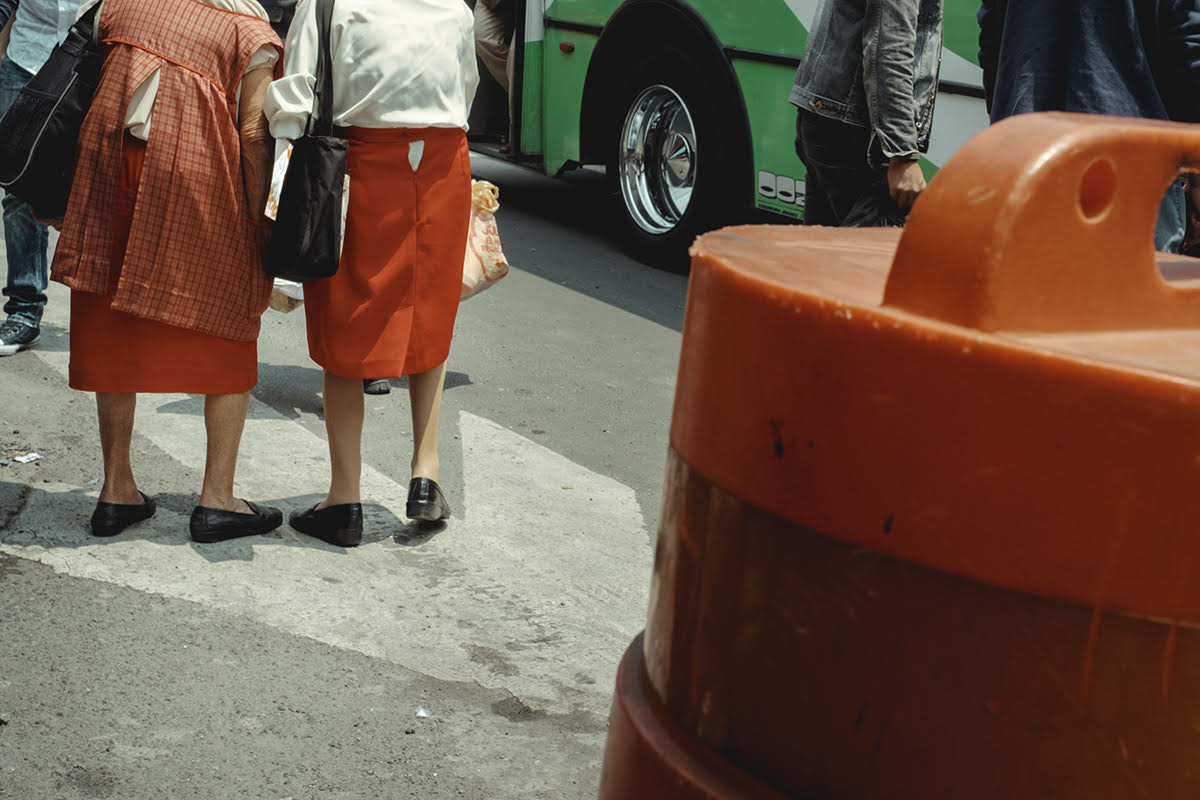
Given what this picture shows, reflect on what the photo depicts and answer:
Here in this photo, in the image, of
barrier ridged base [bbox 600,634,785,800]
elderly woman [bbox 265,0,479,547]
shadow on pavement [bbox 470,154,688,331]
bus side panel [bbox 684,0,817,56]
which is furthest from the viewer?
shadow on pavement [bbox 470,154,688,331]

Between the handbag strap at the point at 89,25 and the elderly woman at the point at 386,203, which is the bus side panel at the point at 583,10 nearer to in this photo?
the elderly woman at the point at 386,203

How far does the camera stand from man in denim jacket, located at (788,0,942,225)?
3893 millimetres

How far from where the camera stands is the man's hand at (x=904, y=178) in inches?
155

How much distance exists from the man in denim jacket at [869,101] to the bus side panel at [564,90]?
412 centimetres

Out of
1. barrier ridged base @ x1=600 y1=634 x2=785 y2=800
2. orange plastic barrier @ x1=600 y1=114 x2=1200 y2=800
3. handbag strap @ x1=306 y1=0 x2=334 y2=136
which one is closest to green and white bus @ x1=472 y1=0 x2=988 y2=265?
handbag strap @ x1=306 y1=0 x2=334 y2=136

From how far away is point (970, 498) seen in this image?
112 cm

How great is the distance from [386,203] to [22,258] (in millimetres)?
2336

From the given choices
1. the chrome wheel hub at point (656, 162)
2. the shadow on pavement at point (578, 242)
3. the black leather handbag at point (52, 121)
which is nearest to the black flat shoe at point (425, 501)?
the black leather handbag at point (52, 121)

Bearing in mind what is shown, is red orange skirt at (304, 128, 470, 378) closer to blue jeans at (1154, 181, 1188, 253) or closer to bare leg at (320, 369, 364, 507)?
bare leg at (320, 369, 364, 507)

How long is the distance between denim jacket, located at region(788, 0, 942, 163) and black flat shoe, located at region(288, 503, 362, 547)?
5.69 ft

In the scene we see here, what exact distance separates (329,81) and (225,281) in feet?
1.92

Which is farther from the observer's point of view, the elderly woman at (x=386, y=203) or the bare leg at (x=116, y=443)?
the bare leg at (x=116, y=443)

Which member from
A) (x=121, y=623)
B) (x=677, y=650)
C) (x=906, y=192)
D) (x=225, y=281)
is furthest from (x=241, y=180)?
(x=677, y=650)

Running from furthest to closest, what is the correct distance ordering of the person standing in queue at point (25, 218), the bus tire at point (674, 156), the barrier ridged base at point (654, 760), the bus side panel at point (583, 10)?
the bus side panel at point (583, 10)
the bus tire at point (674, 156)
the person standing in queue at point (25, 218)
the barrier ridged base at point (654, 760)
